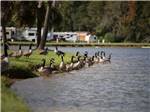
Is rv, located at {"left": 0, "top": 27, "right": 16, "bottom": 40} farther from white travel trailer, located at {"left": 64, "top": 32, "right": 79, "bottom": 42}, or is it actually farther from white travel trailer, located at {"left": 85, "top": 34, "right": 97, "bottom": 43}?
white travel trailer, located at {"left": 85, "top": 34, "right": 97, "bottom": 43}

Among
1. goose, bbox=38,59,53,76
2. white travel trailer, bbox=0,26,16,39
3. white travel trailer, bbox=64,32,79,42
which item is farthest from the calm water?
white travel trailer, bbox=64,32,79,42

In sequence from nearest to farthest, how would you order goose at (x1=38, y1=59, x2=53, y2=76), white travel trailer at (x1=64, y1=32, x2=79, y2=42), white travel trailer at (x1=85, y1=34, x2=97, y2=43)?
goose at (x1=38, y1=59, x2=53, y2=76), white travel trailer at (x1=85, y1=34, x2=97, y2=43), white travel trailer at (x1=64, y1=32, x2=79, y2=42)

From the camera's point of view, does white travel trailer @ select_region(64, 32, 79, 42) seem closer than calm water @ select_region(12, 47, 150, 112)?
No

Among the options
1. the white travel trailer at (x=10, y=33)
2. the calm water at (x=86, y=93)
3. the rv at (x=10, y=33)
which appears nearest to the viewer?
the calm water at (x=86, y=93)

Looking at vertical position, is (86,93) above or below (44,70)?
below

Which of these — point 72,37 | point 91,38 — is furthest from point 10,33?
Answer: point 91,38

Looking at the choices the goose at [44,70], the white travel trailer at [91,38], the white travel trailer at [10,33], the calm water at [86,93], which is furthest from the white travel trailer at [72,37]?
the goose at [44,70]

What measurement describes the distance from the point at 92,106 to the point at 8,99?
15.9 ft

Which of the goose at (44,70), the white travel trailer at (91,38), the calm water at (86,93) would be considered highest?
the goose at (44,70)

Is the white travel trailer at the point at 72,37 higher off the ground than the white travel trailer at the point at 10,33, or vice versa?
the white travel trailer at the point at 10,33

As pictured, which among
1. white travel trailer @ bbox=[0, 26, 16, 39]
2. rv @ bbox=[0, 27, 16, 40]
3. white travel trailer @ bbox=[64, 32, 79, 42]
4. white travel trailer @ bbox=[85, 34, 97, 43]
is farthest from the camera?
white travel trailer @ bbox=[64, 32, 79, 42]

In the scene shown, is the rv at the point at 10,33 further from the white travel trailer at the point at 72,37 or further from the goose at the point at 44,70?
the goose at the point at 44,70

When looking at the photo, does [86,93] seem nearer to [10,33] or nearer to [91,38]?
[10,33]

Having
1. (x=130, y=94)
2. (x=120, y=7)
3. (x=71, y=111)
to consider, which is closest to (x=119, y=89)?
(x=130, y=94)
